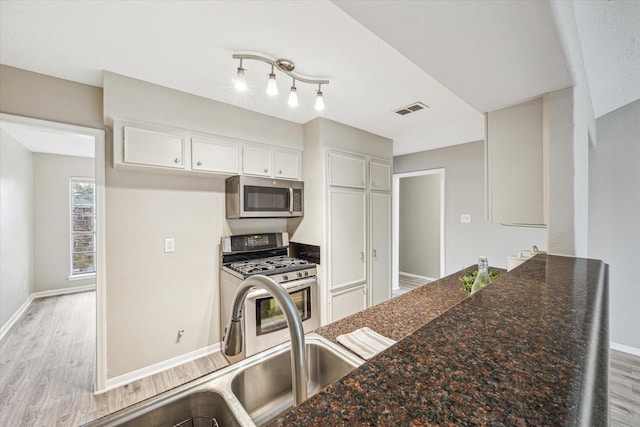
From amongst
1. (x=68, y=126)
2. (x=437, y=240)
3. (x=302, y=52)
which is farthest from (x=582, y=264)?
(x=437, y=240)

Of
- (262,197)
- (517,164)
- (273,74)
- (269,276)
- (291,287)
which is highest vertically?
(273,74)

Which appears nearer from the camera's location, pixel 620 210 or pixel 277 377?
pixel 277 377

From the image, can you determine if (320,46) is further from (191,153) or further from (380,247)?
(380,247)

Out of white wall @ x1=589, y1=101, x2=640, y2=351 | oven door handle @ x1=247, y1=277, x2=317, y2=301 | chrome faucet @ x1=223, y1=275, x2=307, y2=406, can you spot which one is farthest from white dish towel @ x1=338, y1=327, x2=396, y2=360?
white wall @ x1=589, y1=101, x2=640, y2=351

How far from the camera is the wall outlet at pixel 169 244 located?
2.41m

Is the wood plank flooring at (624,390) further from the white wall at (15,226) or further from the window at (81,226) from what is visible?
the window at (81,226)

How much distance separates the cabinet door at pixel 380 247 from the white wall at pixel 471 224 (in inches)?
46.9

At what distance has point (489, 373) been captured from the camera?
1.32ft

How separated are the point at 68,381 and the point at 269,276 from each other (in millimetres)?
1799

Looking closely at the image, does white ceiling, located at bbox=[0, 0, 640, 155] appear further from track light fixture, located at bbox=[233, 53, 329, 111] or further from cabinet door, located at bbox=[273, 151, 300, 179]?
cabinet door, located at bbox=[273, 151, 300, 179]

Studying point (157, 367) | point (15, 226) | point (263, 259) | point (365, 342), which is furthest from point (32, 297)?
point (365, 342)

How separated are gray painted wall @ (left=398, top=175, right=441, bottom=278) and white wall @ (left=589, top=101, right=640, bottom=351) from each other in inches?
103

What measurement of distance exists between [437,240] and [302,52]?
4595mm

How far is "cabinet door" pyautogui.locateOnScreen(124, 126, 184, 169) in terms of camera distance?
2012 mm
